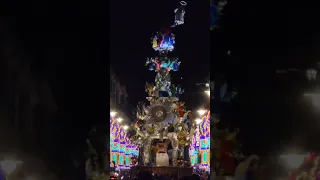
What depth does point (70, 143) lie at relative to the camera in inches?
128

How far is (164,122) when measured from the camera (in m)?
13.8

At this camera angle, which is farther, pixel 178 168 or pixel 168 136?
pixel 168 136

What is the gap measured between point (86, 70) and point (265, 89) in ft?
4.73

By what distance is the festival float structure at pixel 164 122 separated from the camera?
522 inches

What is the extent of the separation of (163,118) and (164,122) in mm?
142

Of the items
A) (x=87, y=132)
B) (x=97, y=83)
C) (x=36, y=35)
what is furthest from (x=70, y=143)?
(x=36, y=35)

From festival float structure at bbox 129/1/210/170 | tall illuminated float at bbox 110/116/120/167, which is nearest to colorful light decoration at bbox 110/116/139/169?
tall illuminated float at bbox 110/116/120/167

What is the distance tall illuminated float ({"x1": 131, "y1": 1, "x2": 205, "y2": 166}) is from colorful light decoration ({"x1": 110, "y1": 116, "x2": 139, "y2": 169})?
1.29ft

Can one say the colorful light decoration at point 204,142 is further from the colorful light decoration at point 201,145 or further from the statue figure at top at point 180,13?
the statue figure at top at point 180,13

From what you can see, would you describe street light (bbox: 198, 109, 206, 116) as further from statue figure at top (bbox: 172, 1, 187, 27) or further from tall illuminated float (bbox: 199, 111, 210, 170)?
statue figure at top (bbox: 172, 1, 187, 27)

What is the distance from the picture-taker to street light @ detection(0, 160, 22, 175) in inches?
128

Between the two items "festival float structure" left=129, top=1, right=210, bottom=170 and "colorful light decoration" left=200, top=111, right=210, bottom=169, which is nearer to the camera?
"colorful light decoration" left=200, top=111, right=210, bottom=169

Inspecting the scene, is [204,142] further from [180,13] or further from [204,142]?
[180,13]

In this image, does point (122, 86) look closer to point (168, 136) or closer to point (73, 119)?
point (168, 136)
